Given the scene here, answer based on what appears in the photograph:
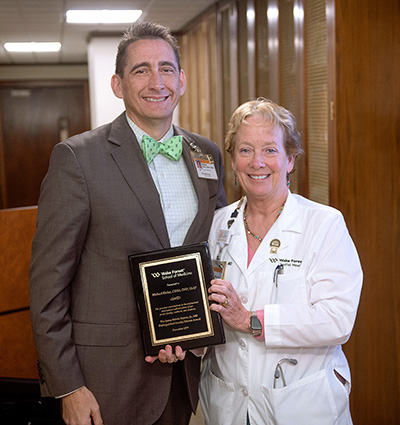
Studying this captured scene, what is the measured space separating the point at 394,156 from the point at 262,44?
4.95ft

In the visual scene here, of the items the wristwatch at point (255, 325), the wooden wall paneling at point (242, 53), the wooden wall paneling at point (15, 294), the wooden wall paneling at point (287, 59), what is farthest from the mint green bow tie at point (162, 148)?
the wooden wall paneling at point (242, 53)

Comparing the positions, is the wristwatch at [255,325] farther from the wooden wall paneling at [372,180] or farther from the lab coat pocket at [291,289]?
the wooden wall paneling at [372,180]

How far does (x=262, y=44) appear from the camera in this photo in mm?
4184

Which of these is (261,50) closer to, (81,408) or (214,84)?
(214,84)

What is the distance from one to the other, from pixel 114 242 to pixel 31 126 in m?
8.74

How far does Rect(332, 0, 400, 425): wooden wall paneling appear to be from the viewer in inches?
118

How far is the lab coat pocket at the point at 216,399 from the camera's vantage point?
1.97 metres

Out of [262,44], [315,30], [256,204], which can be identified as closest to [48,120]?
[262,44]

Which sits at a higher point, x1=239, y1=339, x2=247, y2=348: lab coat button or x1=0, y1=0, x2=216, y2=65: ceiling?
x1=0, y1=0, x2=216, y2=65: ceiling

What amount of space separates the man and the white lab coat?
0.65 feet

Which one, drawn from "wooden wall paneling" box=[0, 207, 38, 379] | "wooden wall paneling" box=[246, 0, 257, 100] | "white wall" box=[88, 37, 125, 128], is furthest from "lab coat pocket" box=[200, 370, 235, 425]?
"white wall" box=[88, 37, 125, 128]

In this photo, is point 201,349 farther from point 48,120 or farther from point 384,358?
point 48,120

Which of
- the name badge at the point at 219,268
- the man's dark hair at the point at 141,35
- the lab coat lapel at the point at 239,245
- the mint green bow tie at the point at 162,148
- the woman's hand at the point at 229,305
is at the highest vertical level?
the man's dark hair at the point at 141,35

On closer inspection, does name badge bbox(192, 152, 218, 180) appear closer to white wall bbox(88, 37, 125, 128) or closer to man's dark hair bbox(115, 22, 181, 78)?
man's dark hair bbox(115, 22, 181, 78)
